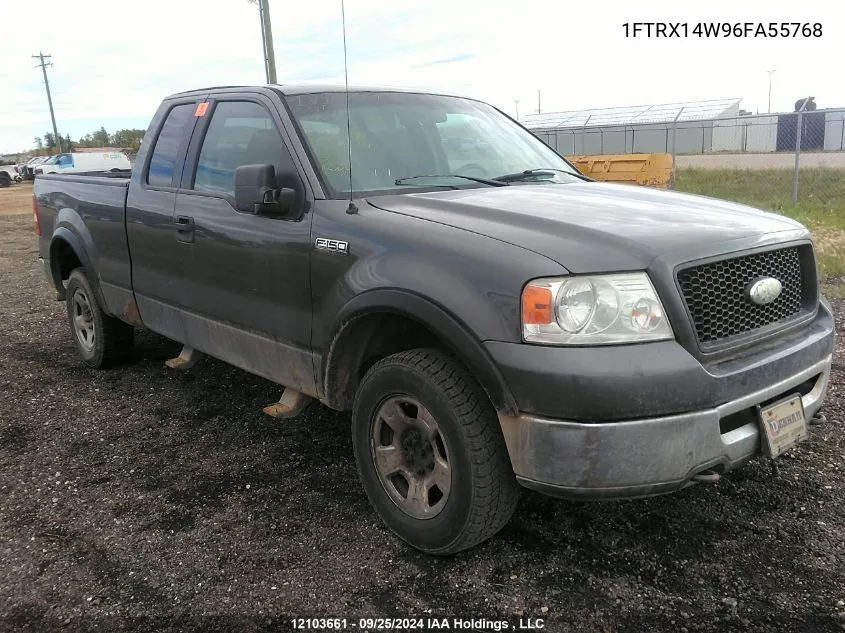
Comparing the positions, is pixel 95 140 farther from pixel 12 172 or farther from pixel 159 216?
pixel 159 216

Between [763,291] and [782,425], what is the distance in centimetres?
50

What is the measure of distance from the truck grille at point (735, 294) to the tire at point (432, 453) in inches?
31.6

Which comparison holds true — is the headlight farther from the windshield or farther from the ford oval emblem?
the windshield

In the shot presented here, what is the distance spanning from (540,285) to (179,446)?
269cm

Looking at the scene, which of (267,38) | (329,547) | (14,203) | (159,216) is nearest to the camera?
(329,547)

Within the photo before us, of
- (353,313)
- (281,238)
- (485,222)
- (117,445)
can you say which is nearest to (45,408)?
(117,445)

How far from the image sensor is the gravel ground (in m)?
2.65

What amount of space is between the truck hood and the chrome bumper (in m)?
0.53

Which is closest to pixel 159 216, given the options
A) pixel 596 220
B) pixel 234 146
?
pixel 234 146

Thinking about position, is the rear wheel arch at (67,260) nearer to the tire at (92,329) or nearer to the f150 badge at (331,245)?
the tire at (92,329)

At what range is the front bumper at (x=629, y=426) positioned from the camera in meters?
2.35

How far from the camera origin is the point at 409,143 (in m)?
3.74

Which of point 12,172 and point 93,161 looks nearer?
point 93,161

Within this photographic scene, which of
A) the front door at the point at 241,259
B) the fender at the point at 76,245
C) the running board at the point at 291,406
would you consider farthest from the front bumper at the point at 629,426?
the fender at the point at 76,245
